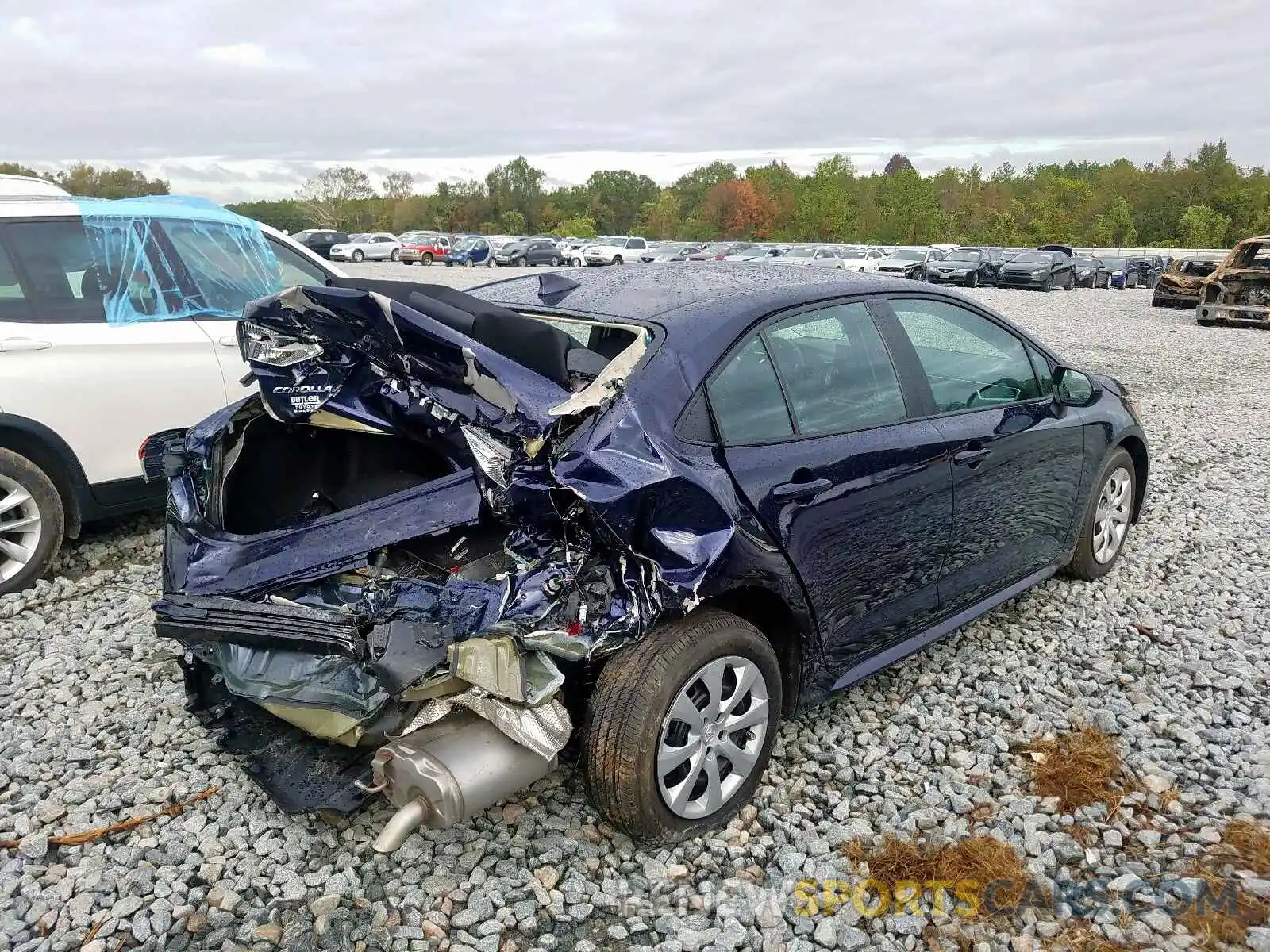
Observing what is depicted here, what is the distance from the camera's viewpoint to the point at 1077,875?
2.71 metres

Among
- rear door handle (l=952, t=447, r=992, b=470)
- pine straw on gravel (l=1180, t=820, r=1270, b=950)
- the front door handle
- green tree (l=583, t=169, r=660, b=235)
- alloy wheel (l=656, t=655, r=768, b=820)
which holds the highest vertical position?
green tree (l=583, t=169, r=660, b=235)

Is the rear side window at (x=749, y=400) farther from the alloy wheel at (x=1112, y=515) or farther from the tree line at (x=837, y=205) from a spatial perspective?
the tree line at (x=837, y=205)

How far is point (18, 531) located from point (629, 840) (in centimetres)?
351

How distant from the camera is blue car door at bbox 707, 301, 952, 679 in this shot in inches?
112

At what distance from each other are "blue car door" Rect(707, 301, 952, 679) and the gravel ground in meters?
0.48

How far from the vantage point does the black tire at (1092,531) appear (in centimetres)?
449

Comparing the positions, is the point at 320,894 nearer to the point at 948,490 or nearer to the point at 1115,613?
the point at 948,490

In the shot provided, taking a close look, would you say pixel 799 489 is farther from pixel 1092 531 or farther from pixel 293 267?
pixel 293 267

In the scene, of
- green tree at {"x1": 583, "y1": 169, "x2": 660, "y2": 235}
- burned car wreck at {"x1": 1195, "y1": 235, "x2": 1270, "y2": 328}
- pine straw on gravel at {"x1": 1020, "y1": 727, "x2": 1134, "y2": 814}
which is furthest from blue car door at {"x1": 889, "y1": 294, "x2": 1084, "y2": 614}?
green tree at {"x1": 583, "y1": 169, "x2": 660, "y2": 235}

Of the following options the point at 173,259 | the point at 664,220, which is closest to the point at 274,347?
the point at 173,259

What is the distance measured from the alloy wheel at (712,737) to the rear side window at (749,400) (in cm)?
70

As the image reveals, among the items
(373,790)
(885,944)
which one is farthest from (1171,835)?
(373,790)

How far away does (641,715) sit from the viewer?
251 centimetres

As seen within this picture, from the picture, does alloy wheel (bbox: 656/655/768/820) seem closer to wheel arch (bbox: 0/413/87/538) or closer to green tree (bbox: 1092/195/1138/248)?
wheel arch (bbox: 0/413/87/538)
